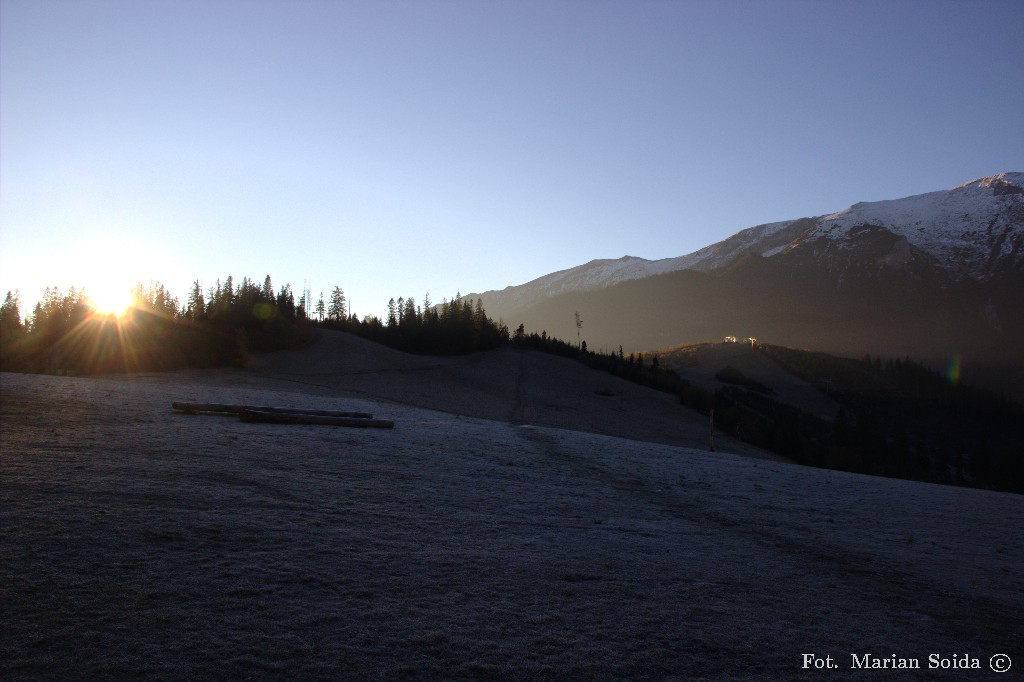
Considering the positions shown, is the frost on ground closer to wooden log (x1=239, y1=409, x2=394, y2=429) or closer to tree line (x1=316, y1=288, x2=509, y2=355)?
wooden log (x1=239, y1=409, x2=394, y2=429)

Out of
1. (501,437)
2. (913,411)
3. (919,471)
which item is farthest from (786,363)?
(501,437)

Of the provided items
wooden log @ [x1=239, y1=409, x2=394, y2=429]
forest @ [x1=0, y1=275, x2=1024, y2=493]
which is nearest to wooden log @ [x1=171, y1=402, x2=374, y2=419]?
wooden log @ [x1=239, y1=409, x2=394, y2=429]

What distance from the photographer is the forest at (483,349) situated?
3791 centimetres

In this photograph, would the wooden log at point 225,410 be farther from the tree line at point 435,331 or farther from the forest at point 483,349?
the tree line at point 435,331

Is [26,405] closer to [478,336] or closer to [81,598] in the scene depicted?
[81,598]

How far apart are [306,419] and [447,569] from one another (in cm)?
1145

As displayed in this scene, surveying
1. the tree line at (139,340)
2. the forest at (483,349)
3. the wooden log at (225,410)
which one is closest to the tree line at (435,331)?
the forest at (483,349)

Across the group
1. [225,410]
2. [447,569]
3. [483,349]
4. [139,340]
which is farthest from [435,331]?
[447,569]

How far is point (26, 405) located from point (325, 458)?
341 inches

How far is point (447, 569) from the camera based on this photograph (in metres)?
6.91

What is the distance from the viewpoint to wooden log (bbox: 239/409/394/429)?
16969mm

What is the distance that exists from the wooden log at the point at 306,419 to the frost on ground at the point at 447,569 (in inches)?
146

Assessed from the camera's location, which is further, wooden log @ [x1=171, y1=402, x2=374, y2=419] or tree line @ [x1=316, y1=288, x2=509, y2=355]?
tree line @ [x1=316, y1=288, x2=509, y2=355]

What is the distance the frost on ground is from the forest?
17.5m
